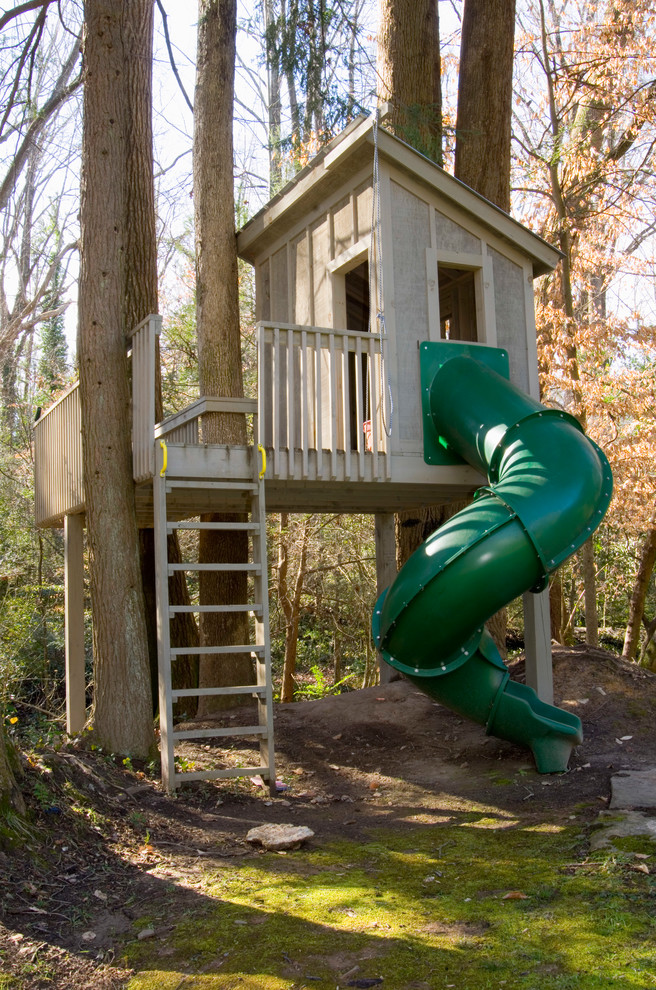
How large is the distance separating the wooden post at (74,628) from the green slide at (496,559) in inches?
158

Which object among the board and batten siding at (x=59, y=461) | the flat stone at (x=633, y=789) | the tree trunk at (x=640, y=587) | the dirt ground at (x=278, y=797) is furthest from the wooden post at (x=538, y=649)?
the tree trunk at (x=640, y=587)

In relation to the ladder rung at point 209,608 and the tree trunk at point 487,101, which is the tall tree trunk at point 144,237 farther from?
the tree trunk at point 487,101

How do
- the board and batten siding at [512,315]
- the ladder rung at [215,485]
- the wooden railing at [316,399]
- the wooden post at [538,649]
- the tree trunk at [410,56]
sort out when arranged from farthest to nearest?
the tree trunk at [410,56], the board and batten siding at [512,315], the wooden post at [538,649], the wooden railing at [316,399], the ladder rung at [215,485]

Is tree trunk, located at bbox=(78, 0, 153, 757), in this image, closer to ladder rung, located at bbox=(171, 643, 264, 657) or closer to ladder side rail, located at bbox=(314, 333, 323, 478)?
ladder rung, located at bbox=(171, 643, 264, 657)

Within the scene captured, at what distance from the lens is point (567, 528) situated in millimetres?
6129

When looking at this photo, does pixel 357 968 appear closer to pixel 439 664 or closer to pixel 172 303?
pixel 439 664

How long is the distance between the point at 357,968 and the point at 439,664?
10.2 feet

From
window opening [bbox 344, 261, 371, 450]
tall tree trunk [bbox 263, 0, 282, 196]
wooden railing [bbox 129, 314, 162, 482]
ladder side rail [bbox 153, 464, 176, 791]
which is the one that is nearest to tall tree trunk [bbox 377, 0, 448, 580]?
tall tree trunk [bbox 263, 0, 282, 196]

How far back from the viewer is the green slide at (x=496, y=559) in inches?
236

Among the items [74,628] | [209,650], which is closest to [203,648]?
[209,650]

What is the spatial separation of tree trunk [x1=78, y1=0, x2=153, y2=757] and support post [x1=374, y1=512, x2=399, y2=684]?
3956mm

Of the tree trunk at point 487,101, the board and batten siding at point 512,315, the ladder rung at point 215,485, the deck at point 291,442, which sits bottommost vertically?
the ladder rung at point 215,485

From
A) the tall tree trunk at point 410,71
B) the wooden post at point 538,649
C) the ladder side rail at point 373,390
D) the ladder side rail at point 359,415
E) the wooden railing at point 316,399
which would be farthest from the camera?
the tall tree trunk at point 410,71

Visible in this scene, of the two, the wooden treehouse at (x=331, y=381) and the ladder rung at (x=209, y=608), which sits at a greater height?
the wooden treehouse at (x=331, y=381)
